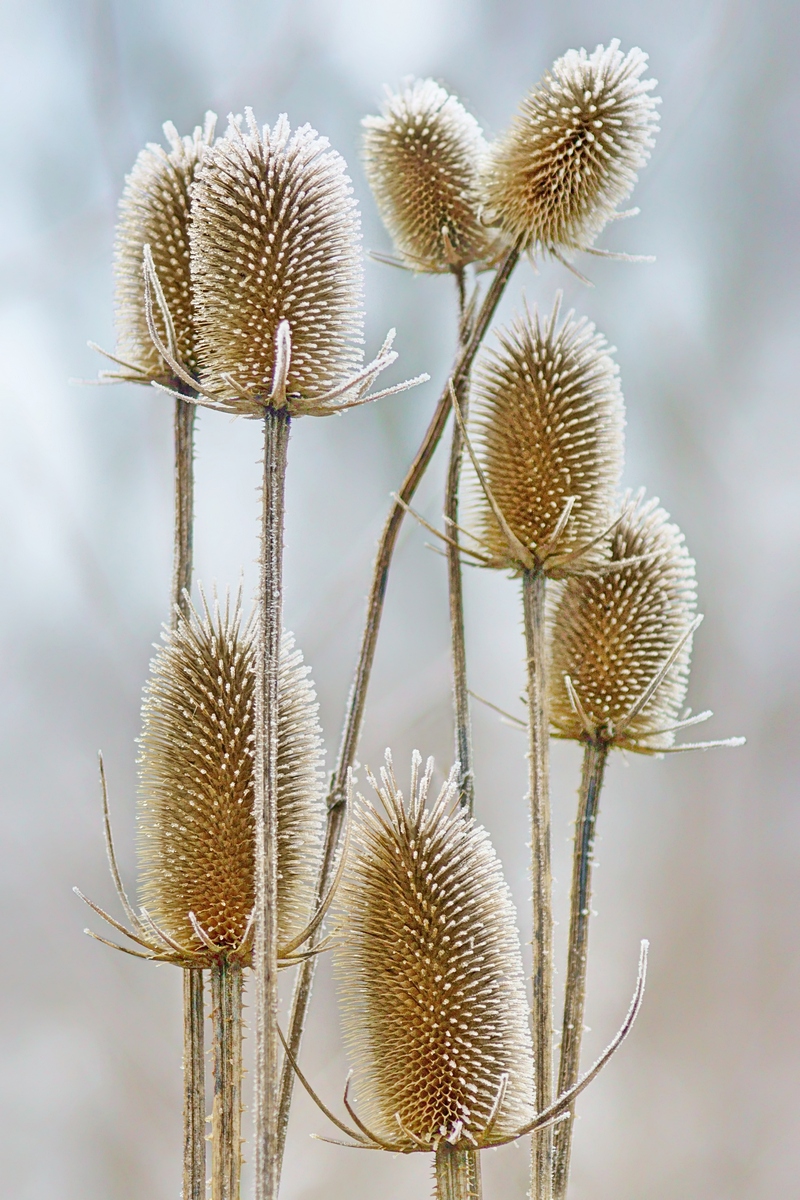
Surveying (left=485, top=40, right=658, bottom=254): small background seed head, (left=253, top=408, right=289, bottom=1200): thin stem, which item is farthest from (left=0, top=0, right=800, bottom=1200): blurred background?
(left=253, top=408, right=289, bottom=1200): thin stem

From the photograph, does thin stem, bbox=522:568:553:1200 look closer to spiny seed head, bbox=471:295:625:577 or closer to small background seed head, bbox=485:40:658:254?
spiny seed head, bbox=471:295:625:577

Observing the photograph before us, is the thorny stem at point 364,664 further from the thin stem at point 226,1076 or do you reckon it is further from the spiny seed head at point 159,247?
the spiny seed head at point 159,247

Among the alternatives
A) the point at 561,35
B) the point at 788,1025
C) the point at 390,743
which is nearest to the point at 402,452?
the point at 390,743

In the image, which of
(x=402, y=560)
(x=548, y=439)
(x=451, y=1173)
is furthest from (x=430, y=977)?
(x=402, y=560)

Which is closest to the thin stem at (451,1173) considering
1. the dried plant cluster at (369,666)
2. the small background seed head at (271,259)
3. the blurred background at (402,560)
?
the dried plant cluster at (369,666)

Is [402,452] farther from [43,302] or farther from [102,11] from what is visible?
[102,11]

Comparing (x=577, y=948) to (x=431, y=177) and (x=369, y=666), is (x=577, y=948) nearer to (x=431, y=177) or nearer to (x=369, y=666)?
(x=369, y=666)

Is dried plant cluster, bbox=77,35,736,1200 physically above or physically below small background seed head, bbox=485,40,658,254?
below
